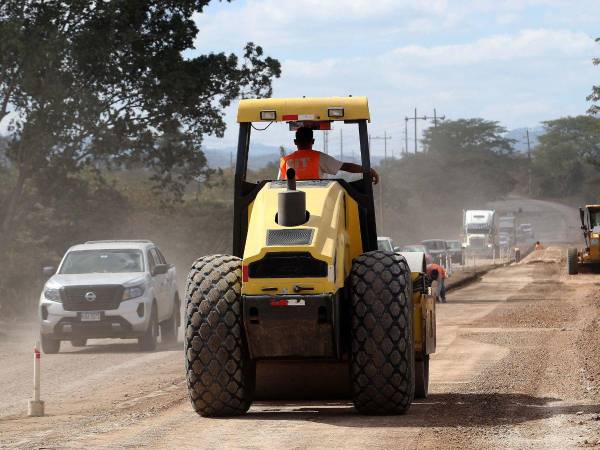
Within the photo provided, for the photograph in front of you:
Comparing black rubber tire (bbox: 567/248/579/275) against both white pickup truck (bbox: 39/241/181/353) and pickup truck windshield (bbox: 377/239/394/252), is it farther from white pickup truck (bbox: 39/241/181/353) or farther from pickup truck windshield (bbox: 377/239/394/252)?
white pickup truck (bbox: 39/241/181/353)

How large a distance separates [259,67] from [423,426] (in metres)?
33.6

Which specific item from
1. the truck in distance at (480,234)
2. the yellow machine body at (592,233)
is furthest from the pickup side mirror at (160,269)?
the truck in distance at (480,234)

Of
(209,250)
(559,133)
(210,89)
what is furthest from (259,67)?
(559,133)

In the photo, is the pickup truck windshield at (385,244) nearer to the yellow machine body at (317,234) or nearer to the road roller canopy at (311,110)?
the road roller canopy at (311,110)

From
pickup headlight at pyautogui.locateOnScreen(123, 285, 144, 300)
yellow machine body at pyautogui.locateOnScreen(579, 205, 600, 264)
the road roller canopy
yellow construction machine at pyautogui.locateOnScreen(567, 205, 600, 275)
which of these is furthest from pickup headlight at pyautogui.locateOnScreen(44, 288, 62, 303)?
yellow machine body at pyautogui.locateOnScreen(579, 205, 600, 264)

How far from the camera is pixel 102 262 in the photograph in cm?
2458

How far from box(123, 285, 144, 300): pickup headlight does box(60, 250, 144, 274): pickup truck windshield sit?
0.74 meters

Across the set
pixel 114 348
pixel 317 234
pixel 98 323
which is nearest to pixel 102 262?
pixel 114 348

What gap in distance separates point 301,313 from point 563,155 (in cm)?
18129

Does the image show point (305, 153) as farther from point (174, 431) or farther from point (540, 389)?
point (540, 389)

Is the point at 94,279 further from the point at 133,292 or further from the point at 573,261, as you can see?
the point at 573,261

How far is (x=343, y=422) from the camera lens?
1141 cm

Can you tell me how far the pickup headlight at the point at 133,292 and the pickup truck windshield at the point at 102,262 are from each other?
0.74 metres

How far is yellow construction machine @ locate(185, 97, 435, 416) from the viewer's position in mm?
10961
